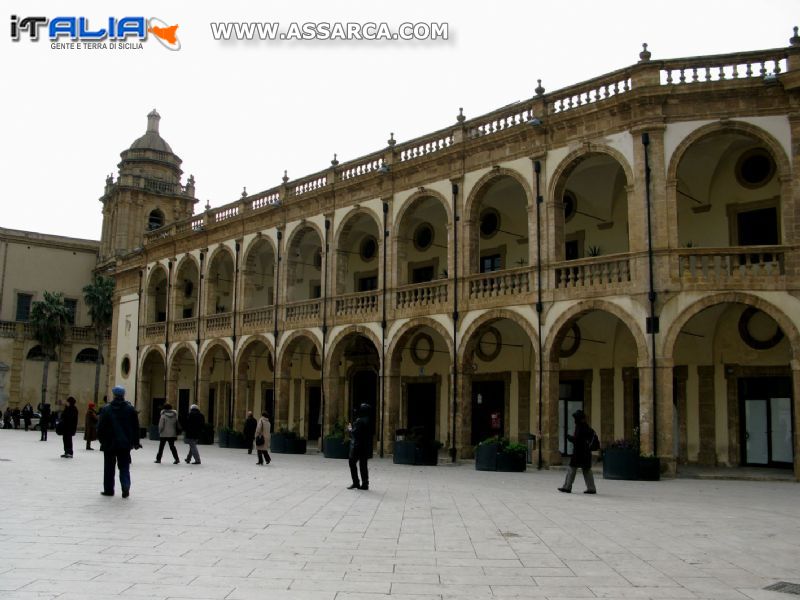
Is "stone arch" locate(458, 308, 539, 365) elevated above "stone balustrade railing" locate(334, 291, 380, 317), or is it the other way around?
"stone balustrade railing" locate(334, 291, 380, 317)

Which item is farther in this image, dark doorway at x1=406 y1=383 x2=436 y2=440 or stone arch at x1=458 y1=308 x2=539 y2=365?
dark doorway at x1=406 y1=383 x2=436 y2=440

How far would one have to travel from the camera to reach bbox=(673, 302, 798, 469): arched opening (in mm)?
20906

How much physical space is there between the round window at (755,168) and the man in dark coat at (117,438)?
17.7m

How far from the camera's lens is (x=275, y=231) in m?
32.4

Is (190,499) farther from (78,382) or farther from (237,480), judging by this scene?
(78,382)

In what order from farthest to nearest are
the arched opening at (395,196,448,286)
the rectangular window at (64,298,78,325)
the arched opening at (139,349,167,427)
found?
the rectangular window at (64,298,78,325), the arched opening at (139,349,167,427), the arched opening at (395,196,448,286)

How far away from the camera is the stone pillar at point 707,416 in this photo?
2155 centimetres

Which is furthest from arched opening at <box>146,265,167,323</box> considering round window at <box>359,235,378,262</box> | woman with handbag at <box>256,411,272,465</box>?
woman with handbag at <box>256,411,272,465</box>

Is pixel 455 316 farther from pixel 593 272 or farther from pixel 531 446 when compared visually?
pixel 593 272

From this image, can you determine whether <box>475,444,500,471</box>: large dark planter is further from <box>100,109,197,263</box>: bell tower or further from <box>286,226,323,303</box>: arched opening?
<box>100,109,197,263</box>: bell tower

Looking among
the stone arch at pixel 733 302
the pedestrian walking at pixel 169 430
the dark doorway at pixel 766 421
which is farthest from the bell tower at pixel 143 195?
the dark doorway at pixel 766 421

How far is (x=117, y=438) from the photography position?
11.8 m

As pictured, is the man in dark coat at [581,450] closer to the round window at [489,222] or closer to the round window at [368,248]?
the round window at [489,222]

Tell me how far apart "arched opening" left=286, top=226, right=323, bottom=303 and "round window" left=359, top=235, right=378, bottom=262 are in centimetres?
184
